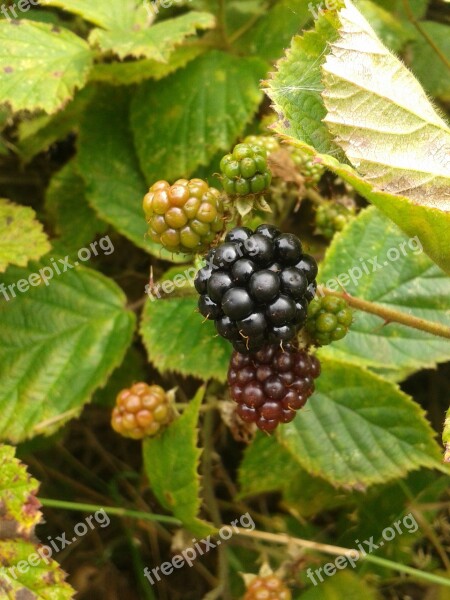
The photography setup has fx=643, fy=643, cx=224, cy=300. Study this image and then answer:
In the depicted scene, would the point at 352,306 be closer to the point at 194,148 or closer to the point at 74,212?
the point at 194,148

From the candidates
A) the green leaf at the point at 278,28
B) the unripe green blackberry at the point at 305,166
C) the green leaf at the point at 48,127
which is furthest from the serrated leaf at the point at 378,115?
the green leaf at the point at 48,127

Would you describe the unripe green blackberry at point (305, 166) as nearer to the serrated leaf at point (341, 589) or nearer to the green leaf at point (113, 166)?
the green leaf at point (113, 166)

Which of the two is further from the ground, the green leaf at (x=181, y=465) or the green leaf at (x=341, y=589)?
the green leaf at (x=181, y=465)

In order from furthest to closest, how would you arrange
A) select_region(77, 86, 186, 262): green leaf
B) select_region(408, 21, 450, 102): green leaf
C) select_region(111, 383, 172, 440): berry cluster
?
select_region(408, 21, 450, 102): green leaf → select_region(77, 86, 186, 262): green leaf → select_region(111, 383, 172, 440): berry cluster

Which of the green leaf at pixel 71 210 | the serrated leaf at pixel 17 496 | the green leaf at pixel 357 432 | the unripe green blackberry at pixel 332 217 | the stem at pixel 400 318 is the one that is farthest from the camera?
the green leaf at pixel 71 210

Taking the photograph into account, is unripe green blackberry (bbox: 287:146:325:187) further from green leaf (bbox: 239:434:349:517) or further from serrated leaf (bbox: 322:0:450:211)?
green leaf (bbox: 239:434:349:517)

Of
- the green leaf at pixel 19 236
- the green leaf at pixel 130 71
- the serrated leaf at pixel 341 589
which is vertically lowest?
the serrated leaf at pixel 341 589

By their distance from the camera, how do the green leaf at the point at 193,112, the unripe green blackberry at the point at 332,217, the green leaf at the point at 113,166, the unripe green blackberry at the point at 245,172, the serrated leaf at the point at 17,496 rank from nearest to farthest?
the unripe green blackberry at the point at 245,172
the serrated leaf at the point at 17,496
the unripe green blackberry at the point at 332,217
the green leaf at the point at 193,112
the green leaf at the point at 113,166

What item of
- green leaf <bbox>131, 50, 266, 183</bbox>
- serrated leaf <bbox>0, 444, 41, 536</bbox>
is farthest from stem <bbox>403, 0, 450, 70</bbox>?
serrated leaf <bbox>0, 444, 41, 536</bbox>

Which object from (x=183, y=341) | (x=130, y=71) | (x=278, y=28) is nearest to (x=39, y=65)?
(x=130, y=71)
